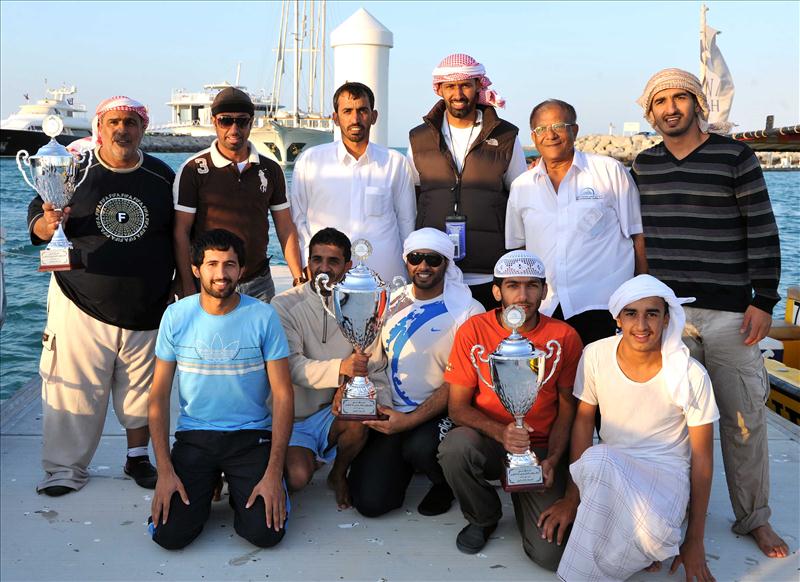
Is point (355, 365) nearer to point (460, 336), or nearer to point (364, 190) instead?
point (460, 336)

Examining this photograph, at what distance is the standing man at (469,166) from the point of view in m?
4.11

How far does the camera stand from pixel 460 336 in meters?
3.45

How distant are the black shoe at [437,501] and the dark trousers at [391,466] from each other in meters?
0.04

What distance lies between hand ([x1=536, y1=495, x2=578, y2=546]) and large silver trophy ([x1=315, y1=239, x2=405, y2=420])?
2.63 feet

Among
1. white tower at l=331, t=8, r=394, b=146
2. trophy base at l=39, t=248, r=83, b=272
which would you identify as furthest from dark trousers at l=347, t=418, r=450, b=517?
white tower at l=331, t=8, r=394, b=146

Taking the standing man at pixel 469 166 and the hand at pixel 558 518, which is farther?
the standing man at pixel 469 166

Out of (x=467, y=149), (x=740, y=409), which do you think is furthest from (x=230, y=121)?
(x=740, y=409)

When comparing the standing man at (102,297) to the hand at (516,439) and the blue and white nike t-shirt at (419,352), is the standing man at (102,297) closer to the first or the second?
the blue and white nike t-shirt at (419,352)

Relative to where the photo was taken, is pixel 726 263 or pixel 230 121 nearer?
pixel 726 263

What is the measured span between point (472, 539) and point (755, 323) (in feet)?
4.61

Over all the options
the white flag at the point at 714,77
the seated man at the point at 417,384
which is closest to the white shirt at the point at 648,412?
the seated man at the point at 417,384

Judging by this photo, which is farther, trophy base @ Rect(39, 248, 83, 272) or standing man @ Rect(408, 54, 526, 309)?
standing man @ Rect(408, 54, 526, 309)

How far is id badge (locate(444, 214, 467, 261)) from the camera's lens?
4094mm

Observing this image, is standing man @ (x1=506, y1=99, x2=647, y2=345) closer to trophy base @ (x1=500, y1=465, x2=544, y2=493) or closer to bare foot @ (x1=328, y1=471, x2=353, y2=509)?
trophy base @ (x1=500, y1=465, x2=544, y2=493)
